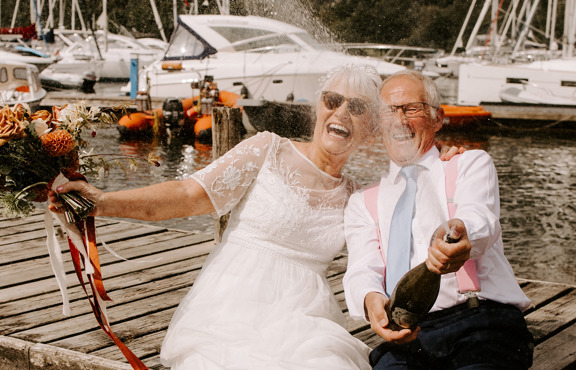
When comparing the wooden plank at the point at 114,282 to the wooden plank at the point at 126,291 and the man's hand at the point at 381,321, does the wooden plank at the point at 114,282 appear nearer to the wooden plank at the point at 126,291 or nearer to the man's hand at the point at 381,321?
the wooden plank at the point at 126,291

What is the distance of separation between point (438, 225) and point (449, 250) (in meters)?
0.47

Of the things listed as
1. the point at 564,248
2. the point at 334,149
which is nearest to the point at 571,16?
the point at 564,248

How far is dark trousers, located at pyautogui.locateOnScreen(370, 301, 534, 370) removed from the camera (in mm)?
2170

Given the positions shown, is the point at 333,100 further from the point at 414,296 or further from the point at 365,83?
the point at 414,296

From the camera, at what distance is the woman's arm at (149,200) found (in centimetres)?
234

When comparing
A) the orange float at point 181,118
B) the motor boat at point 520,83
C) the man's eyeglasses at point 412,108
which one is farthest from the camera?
the motor boat at point 520,83

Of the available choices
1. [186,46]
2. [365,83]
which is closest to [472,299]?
[365,83]

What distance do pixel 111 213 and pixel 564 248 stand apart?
7.53 meters

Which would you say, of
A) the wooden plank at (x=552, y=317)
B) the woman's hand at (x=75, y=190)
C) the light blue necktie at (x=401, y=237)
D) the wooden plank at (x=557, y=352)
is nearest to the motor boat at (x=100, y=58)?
the wooden plank at (x=552, y=317)

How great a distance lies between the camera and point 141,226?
5.76 meters

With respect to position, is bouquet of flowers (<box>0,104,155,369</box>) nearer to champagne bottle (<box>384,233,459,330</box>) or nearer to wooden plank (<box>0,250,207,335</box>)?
champagne bottle (<box>384,233,459,330</box>)

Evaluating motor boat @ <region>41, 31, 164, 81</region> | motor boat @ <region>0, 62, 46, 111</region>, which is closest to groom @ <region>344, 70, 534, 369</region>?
motor boat @ <region>0, 62, 46, 111</region>

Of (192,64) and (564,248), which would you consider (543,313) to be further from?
(192,64)

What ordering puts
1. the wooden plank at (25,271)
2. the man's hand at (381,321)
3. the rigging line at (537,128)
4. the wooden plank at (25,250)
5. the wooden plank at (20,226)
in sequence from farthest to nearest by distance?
the rigging line at (537,128)
the wooden plank at (20,226)
the wooden plank at (25,250)
the wooden plank at (25,271)
the man's hand at (381,321)
